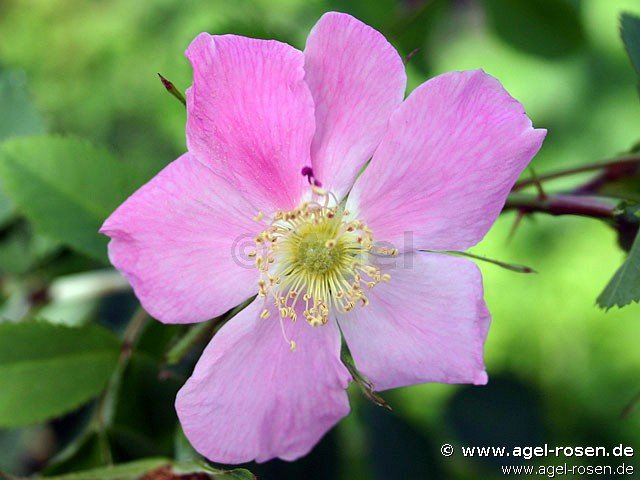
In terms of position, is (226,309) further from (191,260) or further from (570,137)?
(570,137)

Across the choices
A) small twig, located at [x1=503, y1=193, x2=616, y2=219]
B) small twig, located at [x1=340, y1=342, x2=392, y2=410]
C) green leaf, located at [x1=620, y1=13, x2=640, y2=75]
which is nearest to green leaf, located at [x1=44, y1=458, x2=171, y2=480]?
small twig, located at [x1=340, y1=342, x2=392, y2=410]

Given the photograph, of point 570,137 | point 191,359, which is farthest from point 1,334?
point 570,137

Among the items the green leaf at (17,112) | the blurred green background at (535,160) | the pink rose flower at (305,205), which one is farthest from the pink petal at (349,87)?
the green leaf at (17,112)

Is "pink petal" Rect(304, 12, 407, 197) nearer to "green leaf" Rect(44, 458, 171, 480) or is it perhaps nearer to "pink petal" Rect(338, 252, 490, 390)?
"pink petal" Rect(338, 252, 490, 390)

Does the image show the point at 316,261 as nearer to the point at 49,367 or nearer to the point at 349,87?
the point at 349,87

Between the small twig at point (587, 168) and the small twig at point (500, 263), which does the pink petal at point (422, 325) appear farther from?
the small twig at point (587, 168)

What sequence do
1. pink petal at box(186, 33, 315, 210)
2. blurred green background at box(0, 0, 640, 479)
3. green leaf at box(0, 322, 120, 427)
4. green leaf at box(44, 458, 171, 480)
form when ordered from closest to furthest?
1. pink petal at box(186, 33, 315, 210)
2. green leaf at box(44, 458, 171, 480)
3. green leaf at box(0, 322, 120, 427)
4. blurred green background at box(0, 0, 640, 479)
